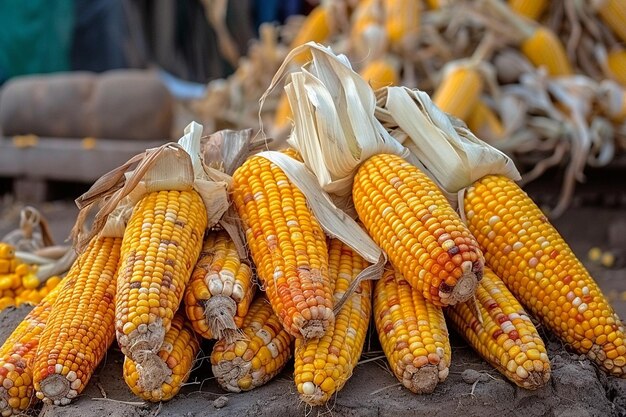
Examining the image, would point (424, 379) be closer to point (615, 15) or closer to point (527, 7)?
point (527, 7)

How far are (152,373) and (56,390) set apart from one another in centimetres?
25

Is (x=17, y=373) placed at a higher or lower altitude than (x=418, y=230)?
lower

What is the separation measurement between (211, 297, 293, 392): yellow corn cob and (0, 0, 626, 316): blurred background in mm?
2239

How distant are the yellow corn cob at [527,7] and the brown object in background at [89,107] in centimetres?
329

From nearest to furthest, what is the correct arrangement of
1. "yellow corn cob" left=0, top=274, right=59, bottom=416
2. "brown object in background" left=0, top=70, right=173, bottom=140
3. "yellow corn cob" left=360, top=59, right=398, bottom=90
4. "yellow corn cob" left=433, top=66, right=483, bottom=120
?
"yellow corn cob" left=0, top=274, right=59, bottom=416
"yellow corn cob" left=433, top=66, right=483, bottom=120
"yellow corn cob" left=360, top=59, right=398, bottom=90
"brown object in background" left=0, top=70, right=173, bottom=140

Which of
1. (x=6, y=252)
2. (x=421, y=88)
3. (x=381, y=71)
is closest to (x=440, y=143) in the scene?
(x=6, y=252)

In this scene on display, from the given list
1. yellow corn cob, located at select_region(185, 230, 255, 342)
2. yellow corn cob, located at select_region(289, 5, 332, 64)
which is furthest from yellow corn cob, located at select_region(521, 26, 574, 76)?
yellow corn cob, located at select_region(185, 230, 255, 342)

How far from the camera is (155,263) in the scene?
1732 millimetres

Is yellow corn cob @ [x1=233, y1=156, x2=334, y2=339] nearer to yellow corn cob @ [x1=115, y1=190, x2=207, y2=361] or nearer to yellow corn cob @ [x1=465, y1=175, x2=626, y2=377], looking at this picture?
yellow corn cob @ [x1=115, y1=190, x2=207, y2=361]

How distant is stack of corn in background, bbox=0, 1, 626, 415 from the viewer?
1.69 metres

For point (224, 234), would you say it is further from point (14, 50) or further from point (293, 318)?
point (14, 50)

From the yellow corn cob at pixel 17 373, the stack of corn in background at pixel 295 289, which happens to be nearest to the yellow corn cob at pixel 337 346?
the stack of corn in background at pixel 295 289

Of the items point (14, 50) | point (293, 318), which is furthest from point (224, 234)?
point (14, 50)

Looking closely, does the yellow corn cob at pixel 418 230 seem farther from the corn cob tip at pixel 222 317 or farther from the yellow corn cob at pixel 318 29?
the yellow corn cob at pixel 318 29
